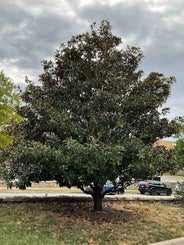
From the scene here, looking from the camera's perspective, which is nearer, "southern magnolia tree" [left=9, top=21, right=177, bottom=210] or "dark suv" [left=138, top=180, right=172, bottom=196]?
"southern magnolia tree" [left=9, top=21, right=177, bottom=210]

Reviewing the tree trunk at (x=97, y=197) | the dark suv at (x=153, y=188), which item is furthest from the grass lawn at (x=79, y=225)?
the dark suv at (x=153, y=188)

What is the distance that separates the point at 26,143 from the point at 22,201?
2.50 meters

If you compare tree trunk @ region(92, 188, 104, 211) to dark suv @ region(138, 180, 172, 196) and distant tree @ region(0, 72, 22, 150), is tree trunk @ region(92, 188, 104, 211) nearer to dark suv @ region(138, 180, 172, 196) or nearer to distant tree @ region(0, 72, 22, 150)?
distant tree @ region(0, 72, 22, 150)

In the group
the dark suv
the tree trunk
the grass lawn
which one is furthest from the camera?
the dark suv

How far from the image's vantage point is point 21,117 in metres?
11.5

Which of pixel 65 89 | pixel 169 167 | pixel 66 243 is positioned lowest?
pixel 66 243

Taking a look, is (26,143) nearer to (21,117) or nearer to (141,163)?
(21,117)

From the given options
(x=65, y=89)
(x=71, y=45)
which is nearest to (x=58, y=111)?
(x=65, y=89)

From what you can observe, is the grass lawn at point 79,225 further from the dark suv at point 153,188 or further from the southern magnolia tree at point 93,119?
the dark suv at point 153,188

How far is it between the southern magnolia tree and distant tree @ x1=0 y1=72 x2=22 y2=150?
86 centimetres

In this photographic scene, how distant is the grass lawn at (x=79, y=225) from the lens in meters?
8.54

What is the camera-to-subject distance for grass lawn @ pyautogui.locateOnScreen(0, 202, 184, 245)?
8.54 meters

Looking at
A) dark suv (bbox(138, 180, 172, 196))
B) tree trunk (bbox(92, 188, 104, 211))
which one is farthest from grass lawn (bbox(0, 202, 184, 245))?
dark suv (bbox(138, 180, 172, 196))

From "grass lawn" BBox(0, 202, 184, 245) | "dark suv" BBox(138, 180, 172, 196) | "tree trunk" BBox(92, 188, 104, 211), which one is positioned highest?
"dark suv" BBox(138, 180, 172, 196)
